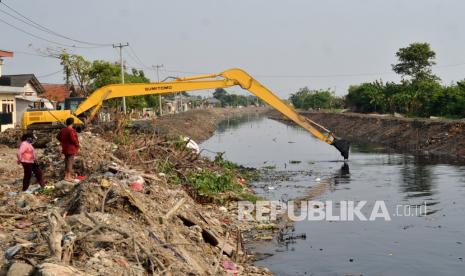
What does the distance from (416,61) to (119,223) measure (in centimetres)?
5701

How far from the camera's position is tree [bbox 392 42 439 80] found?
59812mm

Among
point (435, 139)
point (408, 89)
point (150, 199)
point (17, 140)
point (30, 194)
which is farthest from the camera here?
point (408, 89)

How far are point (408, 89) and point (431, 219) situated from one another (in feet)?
151

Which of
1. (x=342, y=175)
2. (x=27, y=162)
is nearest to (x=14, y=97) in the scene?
(x=342, y=175)

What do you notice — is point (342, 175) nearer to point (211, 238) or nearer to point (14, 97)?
point (211, 238)

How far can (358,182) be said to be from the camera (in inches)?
851

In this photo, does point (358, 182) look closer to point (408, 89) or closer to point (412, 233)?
point (412, 233)

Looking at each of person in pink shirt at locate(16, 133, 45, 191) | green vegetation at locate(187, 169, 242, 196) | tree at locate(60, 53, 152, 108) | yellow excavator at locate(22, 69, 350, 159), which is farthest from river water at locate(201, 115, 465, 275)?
tree at locate(60, 53, 152, 108)

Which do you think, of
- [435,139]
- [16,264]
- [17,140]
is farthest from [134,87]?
[435,139]

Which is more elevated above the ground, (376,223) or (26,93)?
(26,93)

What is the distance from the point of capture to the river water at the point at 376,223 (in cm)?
1085

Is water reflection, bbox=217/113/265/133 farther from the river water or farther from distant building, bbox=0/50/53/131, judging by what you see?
the river water

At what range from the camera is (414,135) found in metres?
38.6

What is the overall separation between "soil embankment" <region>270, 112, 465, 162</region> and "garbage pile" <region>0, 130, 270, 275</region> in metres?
20.7
